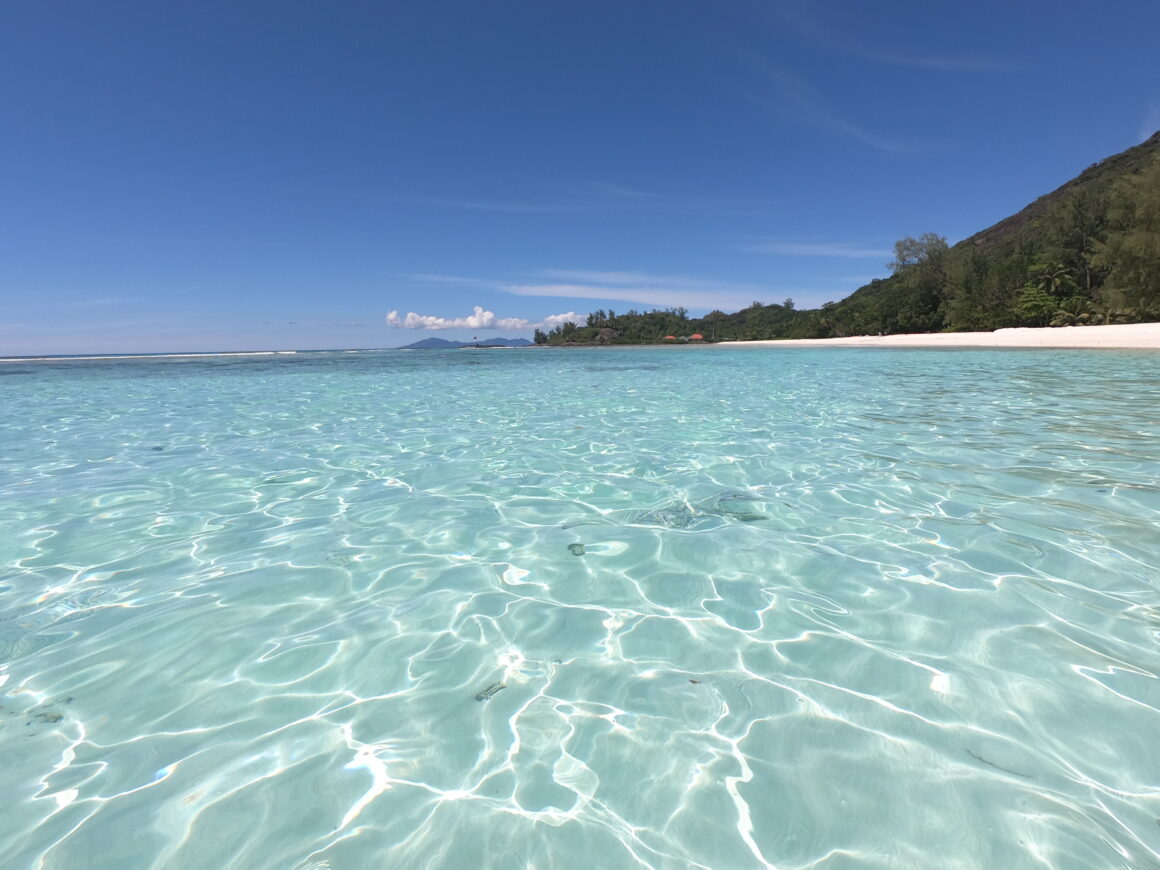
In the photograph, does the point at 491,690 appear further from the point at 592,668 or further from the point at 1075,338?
the point at 1075,338

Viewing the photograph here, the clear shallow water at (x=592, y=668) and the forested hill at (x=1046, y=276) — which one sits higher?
the forested hill at (x=1046, y=276)

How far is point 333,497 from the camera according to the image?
15.3 feet

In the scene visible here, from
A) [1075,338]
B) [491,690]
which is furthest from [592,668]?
[1075,338]

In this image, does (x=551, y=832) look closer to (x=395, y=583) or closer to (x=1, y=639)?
(x=395, y=583)

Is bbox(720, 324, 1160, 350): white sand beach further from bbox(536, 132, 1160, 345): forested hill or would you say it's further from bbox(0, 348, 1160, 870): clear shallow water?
bbox(0, 348, 1160, 870): clear shallow water

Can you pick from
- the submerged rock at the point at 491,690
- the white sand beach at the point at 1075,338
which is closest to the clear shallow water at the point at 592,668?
the submerged rock at the point at 491,690

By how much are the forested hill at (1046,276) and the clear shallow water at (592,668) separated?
37127 millimetres

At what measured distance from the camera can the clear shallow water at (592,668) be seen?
1501 millimetres

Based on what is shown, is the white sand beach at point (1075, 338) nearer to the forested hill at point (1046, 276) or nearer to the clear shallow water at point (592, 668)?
the forested hill at point (1046, 276)

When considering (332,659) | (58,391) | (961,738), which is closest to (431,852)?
(332,659)

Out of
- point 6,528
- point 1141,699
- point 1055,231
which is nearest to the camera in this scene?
point 1141,699

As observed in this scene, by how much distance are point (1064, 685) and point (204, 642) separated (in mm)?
3585

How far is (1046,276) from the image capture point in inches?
1583

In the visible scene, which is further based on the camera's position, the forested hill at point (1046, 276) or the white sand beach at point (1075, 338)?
the forested hill at point (1046, 276)
